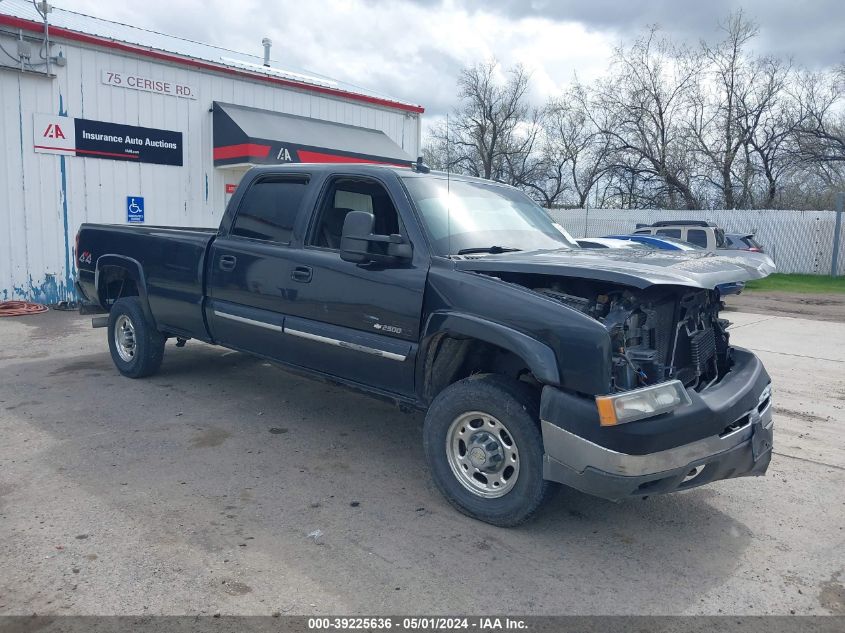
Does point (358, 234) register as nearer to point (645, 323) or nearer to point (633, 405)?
point (645, 323)

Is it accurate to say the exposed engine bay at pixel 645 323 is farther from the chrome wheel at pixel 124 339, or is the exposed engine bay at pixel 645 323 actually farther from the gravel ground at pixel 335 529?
the chrome wheel at pixel 124 339

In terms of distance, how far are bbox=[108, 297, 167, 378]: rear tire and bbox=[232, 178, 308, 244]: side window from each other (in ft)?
5.40

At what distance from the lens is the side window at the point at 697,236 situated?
1811 centimetres

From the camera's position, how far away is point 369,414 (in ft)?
19.4

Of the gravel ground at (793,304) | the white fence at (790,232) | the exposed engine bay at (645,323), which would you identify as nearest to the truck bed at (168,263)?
the exposed engine bay at (645,323)

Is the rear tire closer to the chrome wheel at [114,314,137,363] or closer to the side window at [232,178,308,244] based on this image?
the chrome wheel at [114,314,137,363]

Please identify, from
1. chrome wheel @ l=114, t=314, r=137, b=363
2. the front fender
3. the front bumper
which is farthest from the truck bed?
the front bumper

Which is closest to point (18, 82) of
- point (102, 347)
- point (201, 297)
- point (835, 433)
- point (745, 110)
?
point (102, 347)

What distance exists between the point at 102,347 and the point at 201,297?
3.57m

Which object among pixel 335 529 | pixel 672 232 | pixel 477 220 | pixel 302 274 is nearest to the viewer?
pixel 335 529

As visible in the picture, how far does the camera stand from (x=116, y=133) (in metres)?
12.3

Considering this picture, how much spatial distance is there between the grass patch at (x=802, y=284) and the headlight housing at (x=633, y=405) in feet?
53.6

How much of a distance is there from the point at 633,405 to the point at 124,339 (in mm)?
5389

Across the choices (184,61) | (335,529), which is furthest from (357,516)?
(184,61)
